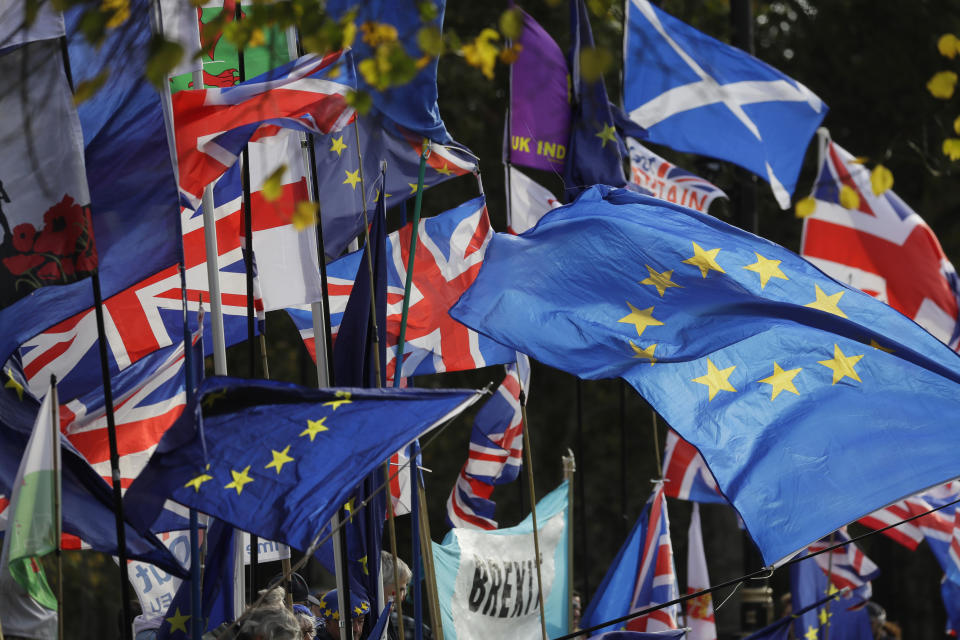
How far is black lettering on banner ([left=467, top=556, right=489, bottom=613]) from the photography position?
7215 mm

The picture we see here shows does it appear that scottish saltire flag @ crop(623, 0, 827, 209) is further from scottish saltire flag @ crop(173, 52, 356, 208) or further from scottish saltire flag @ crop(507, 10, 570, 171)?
scottish saltire flag @ crop(173, 52, 356, 208)

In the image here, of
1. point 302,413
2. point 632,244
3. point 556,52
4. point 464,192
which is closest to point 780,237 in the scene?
point 464,192

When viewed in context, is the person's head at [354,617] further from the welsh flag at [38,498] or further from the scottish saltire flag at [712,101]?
the scottish saltire flag at [712,101]

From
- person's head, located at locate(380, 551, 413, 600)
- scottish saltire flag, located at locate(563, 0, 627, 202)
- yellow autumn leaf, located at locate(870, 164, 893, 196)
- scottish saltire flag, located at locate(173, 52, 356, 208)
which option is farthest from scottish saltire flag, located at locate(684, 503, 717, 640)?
yellow autumn leaf, located at locate(870, 164, 893, 196)

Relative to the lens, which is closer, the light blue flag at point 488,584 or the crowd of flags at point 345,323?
the crowd of flags at point 345,323

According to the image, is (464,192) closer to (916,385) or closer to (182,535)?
(182,535)

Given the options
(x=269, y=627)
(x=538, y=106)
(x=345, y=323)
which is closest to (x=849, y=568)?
(x=538, y=106)

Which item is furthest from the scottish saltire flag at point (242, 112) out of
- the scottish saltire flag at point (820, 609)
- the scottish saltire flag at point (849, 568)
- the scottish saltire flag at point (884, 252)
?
the scottish saltire flag at point (849, 568)

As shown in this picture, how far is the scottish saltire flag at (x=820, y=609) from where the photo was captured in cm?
927

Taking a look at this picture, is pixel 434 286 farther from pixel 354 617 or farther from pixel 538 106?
pixel 354 617

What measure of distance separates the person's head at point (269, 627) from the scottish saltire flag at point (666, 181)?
5.98 m

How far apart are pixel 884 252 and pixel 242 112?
5951 mm

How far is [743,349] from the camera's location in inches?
245

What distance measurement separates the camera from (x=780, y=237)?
1917 centimetres
